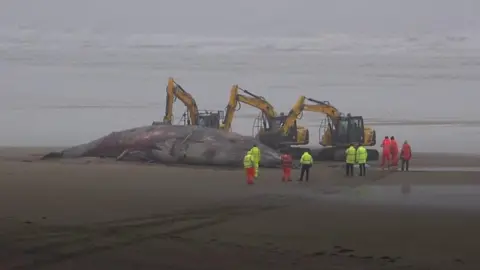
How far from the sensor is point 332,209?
15.7m

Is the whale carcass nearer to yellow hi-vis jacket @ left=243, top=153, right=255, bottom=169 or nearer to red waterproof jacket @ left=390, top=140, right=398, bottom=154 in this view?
red waterproof jacket @ left=390, top=140, right=398, bottom=154

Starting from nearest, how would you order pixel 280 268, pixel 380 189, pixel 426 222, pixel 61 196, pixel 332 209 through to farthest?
pixel 280 268, pixel 426 222, pixel 332 209, pixel 61 196, pixel 380 189

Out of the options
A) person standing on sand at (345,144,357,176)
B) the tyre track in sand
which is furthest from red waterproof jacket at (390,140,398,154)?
the tyre track in sand

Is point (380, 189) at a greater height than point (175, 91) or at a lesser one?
lesser

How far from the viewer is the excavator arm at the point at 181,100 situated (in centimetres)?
4328

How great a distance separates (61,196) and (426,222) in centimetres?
904

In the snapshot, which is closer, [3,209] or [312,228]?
[312,228]

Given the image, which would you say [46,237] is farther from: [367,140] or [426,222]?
[367,140]

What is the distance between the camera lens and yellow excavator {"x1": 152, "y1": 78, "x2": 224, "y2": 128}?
43.3 metres

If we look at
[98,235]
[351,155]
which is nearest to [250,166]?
[351,155]

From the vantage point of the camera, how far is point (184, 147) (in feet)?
118

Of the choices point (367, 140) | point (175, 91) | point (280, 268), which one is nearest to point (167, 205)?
point (280, 268)

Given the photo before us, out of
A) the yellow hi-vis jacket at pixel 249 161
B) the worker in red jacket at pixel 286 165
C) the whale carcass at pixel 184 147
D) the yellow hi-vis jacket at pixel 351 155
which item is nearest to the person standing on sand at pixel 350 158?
the yellow hi-vis jacket at pixel 351 155

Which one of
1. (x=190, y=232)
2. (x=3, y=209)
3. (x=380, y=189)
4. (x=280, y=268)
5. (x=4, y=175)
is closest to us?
(x=280, y=268)
